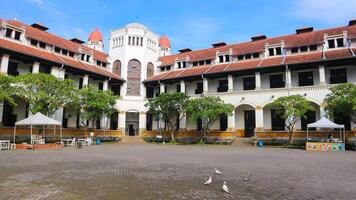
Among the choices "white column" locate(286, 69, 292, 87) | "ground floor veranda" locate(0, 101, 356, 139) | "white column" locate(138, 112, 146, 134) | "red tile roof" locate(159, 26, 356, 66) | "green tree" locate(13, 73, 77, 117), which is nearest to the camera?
"green tree" locate(13, 73, 77, 117)

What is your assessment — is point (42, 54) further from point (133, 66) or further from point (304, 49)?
point (304, 49)

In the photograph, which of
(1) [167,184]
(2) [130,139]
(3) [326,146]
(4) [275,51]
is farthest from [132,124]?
(1) [167,184]

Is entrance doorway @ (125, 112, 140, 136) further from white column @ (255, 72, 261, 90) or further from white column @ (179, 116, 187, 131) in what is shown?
white column @ (255, 72, 261, 90)

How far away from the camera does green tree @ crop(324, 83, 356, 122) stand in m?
22.1

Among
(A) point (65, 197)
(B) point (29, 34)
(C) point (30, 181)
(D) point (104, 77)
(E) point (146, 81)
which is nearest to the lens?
(A) point (65, 197)

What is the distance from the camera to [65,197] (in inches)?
238

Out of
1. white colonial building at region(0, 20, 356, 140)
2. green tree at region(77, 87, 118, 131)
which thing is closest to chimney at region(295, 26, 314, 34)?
white colonial building at region(0, 20, 356, 140)

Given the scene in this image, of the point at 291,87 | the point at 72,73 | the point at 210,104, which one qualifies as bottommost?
the point at 210,104

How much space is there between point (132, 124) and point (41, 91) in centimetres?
1606

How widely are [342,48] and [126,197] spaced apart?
30.0 m

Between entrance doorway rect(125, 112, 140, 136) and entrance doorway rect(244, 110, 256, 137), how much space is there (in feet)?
48.9

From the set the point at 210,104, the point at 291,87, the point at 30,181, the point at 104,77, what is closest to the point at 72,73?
the point at 104,77

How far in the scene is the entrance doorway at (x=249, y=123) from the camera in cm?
3256

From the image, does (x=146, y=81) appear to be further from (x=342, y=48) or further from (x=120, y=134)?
(x=342, y=48)
